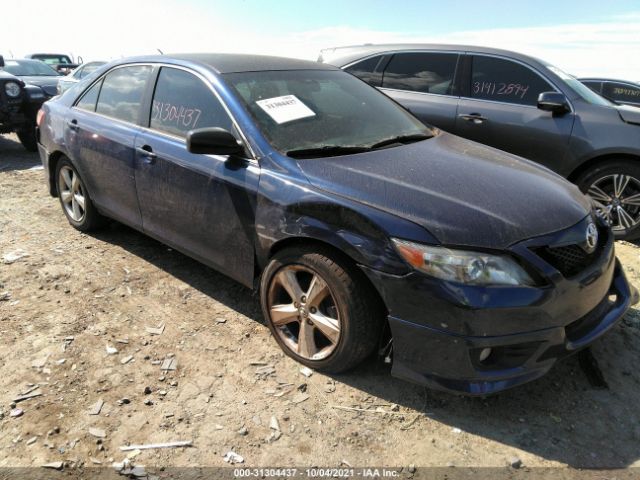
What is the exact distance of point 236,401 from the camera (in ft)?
8.04

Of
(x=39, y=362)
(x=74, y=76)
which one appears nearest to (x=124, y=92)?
(x=39, y=362)

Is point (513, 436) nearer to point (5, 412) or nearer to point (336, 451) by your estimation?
point (336, 451)

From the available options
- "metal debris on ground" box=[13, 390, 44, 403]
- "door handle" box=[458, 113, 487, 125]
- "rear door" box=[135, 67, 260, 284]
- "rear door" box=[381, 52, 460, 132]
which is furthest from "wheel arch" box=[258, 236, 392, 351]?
"door handle" box=[458, 113, 487, 125]

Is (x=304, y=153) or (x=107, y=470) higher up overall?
(x=304, y=153)

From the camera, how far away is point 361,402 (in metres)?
2.45

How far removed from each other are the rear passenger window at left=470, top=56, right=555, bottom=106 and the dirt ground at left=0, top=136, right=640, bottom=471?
8.10 feet

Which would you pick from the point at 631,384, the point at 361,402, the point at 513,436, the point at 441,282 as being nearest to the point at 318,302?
the point at 361,402

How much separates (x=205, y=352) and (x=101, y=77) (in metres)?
2.57

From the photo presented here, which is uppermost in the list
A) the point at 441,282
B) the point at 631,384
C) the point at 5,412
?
the point at 441,282

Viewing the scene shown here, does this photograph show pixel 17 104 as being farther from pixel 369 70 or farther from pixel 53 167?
pixel 369 70

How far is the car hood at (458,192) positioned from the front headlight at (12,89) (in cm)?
711

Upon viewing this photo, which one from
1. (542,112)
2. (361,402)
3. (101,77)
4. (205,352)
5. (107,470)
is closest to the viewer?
(107,470)

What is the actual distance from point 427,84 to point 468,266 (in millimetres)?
3687

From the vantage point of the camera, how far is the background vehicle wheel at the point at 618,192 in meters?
4.32
